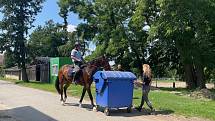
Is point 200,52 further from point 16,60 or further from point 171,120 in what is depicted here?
point 16,60

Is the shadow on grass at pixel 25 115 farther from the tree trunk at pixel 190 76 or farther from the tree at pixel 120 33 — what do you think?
the tree trunk at pixel 190 76

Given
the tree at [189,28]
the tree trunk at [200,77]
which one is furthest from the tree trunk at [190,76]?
the tree at [189,28]

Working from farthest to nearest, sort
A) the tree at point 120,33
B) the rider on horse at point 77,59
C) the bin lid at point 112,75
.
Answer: the tree at point 120,33 → the rider on horse at point 77,59 → the bin lid at point 112,75

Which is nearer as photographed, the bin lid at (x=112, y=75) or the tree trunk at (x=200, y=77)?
the bin lid at (x=112, y=75)

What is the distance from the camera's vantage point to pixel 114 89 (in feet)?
55.6

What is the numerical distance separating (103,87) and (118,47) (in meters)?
27.2

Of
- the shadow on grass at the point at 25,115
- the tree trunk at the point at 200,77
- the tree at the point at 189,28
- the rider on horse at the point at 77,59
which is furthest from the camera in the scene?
the tree trunk at the point at 200,77

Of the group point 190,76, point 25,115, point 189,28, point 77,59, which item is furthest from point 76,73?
point 190,76

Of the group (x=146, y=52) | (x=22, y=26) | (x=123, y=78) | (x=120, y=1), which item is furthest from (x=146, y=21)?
(x=22, y=26)

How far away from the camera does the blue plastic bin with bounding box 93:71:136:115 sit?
1684cm

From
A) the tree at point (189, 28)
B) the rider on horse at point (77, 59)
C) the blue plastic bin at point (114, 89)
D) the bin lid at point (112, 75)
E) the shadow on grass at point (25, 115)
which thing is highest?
the tree at point (189, 28)

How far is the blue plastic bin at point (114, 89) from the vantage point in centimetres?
1684

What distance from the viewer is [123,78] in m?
17.0

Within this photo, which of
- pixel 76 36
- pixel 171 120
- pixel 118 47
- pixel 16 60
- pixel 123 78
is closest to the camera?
pixel 171 120
